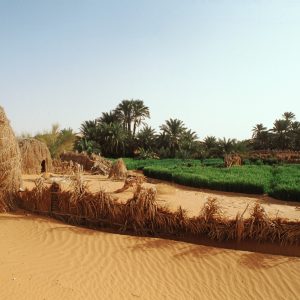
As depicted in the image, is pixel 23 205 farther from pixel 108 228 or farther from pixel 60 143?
pixel 60 143

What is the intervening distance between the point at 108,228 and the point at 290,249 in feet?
15.4

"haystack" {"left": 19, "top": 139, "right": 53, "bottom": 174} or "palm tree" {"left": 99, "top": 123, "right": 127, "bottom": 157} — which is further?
"palm tree" {"left": 99, "top": 123, "right": 127, "bottom": 157}

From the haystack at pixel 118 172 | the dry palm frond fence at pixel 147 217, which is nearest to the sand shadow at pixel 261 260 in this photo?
the dry palm frond fence at pixel 147 217

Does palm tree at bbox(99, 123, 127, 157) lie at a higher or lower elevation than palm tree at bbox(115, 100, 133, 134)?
lower

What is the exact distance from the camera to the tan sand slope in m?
6.80

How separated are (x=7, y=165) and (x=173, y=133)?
33.9 meters

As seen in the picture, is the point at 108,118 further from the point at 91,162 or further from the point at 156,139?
the point at 91,162

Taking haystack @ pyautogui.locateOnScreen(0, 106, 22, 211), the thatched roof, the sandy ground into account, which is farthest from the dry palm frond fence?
the thatched roof

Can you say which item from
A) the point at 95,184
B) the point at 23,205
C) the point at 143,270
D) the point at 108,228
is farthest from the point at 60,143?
the point at 143,270

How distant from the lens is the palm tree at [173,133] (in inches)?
1731

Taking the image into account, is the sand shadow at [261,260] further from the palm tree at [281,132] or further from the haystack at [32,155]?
the palm tree at [281,132]

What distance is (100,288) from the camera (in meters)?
6.87

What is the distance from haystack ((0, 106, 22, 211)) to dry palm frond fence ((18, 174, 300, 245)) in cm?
42

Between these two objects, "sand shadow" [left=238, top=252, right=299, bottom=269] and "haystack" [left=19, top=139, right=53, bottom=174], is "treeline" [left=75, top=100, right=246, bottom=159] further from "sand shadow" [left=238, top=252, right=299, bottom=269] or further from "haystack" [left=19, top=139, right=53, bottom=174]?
"sand shadow" [left=238, top=252, right=299, bottom=269]
